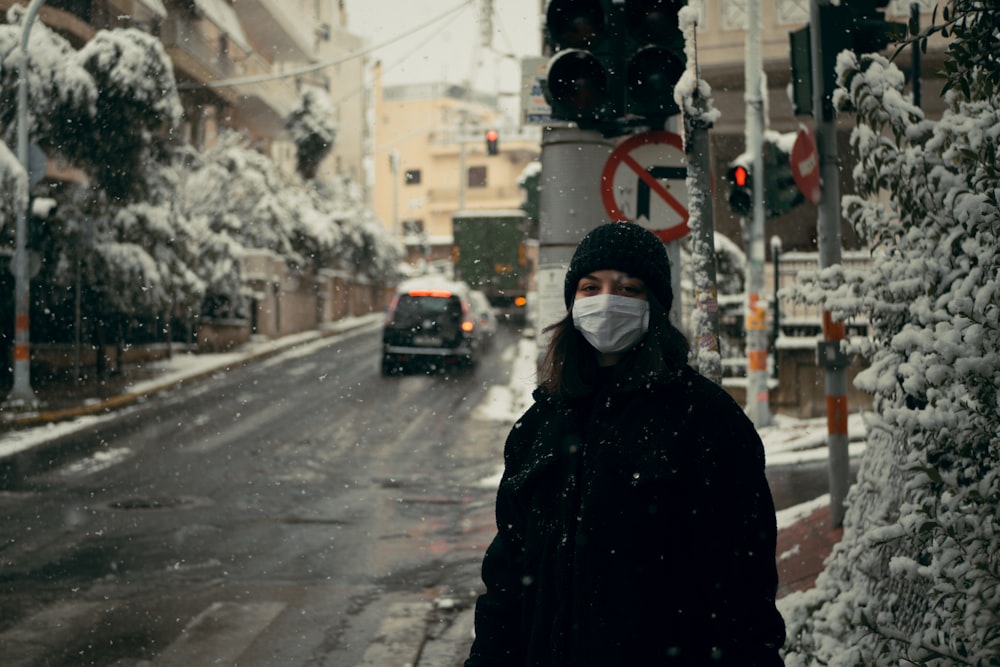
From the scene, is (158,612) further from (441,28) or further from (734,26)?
(734,26)

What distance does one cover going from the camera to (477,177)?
78.1 m

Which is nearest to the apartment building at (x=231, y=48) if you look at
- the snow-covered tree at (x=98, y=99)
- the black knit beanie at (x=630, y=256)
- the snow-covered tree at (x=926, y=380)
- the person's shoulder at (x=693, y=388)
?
the snow-covered tree at (x=98, y=99)

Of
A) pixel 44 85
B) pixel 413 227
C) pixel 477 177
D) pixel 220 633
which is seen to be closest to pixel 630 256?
pixel 220 633

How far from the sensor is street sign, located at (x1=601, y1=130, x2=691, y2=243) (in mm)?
6715

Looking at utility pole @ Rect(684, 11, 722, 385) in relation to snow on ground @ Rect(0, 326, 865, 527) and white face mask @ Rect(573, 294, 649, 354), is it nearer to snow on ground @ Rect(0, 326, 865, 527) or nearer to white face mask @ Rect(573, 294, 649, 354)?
snow on ground @ Rect(0, 326, 865, 527)

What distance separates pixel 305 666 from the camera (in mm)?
6070

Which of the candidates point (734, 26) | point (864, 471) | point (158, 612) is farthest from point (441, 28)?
point (864, 471)

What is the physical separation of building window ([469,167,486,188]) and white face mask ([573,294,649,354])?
7541 centimetres

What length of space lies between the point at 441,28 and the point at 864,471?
17.3 m

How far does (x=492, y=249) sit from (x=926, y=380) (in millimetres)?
40090

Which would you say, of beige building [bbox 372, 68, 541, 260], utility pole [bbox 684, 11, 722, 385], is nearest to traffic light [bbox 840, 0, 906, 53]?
utility pole [bbox 684, 11, 722, 385]

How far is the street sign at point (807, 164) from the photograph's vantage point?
25.3 ft

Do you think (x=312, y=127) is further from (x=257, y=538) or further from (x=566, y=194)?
(x=566, y=194)

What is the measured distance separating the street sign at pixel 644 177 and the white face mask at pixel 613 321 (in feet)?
13.4
